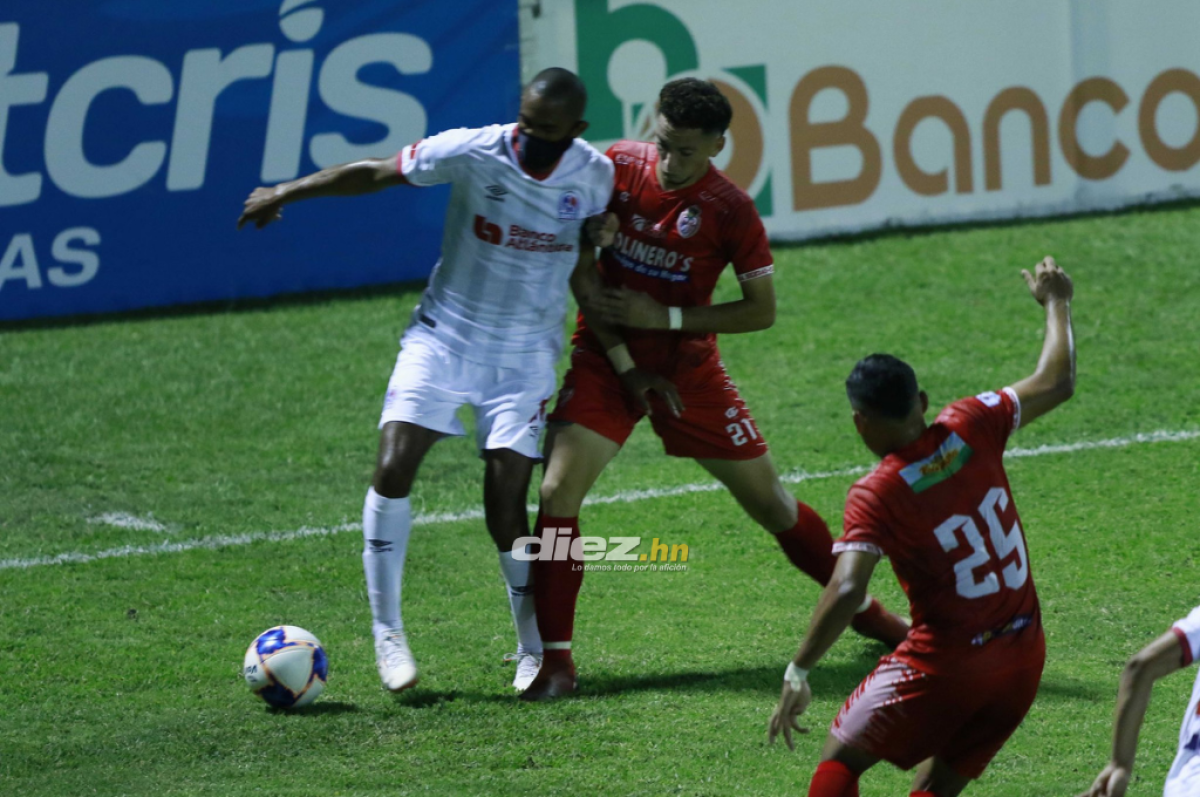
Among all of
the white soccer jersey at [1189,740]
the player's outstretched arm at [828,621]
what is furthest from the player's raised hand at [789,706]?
the white soccer jersey at [1189,740]

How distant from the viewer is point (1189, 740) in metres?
3.41

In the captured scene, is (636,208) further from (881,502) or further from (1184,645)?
(1184,645)

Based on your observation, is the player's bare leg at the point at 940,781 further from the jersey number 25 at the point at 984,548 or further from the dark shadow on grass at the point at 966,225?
the dark shadow on grass at the point at 966,225

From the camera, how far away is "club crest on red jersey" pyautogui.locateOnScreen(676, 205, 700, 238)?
18.3ft

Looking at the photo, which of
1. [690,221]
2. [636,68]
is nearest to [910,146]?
[636,68]

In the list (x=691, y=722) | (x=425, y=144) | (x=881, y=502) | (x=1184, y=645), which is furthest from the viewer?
(x=425, y=144)

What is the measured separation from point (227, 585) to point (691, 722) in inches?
99.8

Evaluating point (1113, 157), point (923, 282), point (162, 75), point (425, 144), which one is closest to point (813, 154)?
point (923, 282)

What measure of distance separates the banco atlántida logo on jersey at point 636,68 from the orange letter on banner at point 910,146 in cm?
128

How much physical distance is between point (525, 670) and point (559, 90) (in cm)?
208

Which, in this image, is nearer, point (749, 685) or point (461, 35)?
point (749, 685)

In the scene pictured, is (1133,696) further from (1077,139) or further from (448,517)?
(1077,139)

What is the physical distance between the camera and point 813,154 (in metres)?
12.0

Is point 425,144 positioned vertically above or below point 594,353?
above
